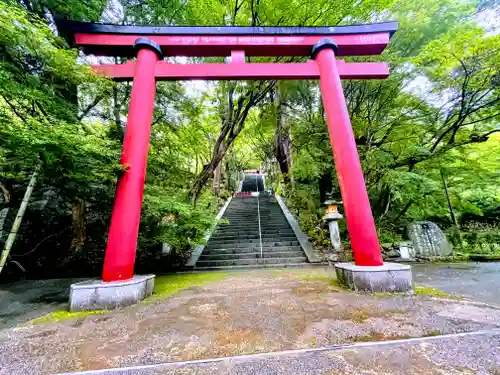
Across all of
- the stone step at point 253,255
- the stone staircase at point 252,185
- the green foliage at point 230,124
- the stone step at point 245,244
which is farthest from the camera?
the stone staircase at point 252,185

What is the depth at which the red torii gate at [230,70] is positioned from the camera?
3850mm

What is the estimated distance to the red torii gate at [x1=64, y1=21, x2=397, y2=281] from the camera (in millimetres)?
3850

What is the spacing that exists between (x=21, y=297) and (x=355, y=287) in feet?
19.3

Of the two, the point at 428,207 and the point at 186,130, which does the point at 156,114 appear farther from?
the point at 428,207

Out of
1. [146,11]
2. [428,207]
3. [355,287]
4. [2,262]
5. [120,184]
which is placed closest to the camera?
[2,262]

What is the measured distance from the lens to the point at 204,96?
376 inches

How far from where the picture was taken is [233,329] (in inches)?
92.6

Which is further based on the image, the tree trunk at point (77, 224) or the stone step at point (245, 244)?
the stone step at point (245, 244)

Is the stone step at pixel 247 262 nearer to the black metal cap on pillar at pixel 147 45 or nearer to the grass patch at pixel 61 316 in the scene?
the grass patch at pixel 61 316

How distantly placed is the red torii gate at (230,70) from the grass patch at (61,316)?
0.65 meters

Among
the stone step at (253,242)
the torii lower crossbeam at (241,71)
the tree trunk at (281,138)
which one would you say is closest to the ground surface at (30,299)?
the stone step at (253,242)

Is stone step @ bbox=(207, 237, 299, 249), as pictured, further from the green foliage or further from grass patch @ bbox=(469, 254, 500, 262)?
grass patch @ bbox=(469, 254, 500, 262)

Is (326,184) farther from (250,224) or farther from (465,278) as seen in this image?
(465,278)

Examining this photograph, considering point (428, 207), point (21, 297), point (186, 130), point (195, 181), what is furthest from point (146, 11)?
point (428, 207)
